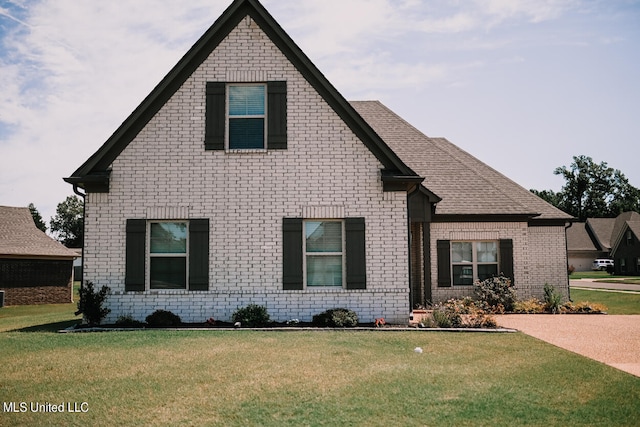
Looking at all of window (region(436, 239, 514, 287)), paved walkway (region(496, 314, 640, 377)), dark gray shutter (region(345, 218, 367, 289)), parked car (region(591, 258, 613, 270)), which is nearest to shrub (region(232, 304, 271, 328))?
dark gray shutter (region(345, 218, 367, 289))

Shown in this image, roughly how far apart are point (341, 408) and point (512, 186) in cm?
1674

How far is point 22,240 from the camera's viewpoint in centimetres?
2939

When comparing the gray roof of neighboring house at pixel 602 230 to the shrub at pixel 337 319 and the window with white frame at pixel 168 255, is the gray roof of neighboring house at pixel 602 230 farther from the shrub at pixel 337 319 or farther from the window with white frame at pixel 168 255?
the window with white frame at pixel 168 255

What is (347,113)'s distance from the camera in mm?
13328

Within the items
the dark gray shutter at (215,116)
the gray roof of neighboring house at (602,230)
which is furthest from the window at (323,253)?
the gray roof of neighboring house at (602,230)

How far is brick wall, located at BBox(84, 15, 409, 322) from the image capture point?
13.0 metres

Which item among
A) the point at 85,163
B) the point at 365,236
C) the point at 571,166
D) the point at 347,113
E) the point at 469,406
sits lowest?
the point at 469,406

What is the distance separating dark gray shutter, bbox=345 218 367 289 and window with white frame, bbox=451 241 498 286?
5910 millimetres

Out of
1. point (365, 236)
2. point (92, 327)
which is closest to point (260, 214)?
point (365, 236)

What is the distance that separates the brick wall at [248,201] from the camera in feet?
42.7

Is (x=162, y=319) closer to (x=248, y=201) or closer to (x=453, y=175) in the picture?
(x=248, y=201)

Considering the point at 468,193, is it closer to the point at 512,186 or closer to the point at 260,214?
the point at 512,186

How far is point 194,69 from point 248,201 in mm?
3586

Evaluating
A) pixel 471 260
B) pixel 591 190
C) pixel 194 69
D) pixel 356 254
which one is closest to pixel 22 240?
pixel 194 69
